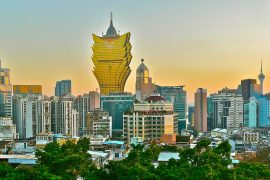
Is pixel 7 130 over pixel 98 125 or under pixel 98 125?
under

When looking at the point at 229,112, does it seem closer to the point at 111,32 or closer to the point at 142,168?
the point at 111,32

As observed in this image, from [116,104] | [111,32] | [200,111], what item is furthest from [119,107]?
[111,32]

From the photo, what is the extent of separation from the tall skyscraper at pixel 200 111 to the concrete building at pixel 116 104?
10933 millimetres

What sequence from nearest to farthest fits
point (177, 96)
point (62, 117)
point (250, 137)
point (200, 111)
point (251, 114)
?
point (250, 137)
point (62, 117)
point (200, 111)
point (251, 114)
point (177, 96)

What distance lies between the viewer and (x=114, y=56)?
8338cm

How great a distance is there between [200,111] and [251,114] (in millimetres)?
9579

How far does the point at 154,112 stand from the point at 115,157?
17.9 meters

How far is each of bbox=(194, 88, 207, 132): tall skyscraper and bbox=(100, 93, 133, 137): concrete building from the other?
10.9 meters

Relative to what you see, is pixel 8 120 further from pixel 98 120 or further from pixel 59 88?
pixel 59 88

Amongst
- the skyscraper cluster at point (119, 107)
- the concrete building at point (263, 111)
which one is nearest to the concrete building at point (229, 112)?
the skyscraper cluster at point (119, 107)

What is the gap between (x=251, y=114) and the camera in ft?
268

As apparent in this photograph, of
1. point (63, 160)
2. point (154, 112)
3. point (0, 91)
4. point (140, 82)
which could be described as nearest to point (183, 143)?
point (154, 112)

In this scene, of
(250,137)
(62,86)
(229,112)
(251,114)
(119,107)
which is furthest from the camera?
(62,86)

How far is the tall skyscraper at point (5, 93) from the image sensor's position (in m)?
60.4
